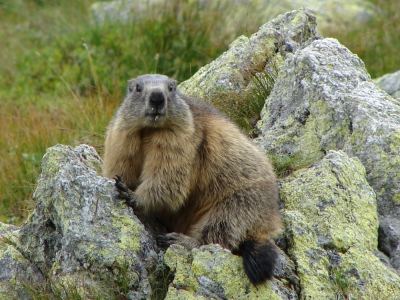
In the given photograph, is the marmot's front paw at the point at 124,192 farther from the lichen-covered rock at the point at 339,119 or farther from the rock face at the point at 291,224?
the lichen-covered rock at the point at 339,119

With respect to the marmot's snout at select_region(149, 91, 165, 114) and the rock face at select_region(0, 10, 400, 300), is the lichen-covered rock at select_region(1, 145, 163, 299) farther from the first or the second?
the marmot's snout at select_region(149, 91, 165, 114)

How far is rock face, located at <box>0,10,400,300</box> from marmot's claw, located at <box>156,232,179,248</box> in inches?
4.6

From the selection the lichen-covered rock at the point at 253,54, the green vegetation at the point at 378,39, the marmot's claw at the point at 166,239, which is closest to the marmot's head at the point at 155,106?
the marmot's claw at the point at 166,239

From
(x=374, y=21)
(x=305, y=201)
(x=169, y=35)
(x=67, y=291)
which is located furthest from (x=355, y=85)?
(x=374, y=21)

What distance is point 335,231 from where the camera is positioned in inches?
211

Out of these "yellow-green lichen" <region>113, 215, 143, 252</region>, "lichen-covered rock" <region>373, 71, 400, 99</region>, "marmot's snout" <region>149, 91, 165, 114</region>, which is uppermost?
"marmot's snout" <region>149, 91, 165, 114</region>

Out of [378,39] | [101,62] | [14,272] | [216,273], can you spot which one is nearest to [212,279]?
[216,273]

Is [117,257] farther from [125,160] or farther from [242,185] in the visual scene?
[242,185]

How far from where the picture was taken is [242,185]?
17.6ft

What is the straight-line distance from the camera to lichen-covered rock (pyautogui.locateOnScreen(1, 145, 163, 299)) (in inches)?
185

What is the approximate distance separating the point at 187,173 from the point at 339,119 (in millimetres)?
2086

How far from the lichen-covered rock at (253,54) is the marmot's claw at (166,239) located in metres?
3.03

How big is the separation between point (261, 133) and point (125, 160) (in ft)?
7.26

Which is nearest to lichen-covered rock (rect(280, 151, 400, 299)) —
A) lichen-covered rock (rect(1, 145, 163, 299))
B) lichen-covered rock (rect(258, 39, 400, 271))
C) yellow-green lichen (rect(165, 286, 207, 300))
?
lichen-covered rock (rect(258, 39, 400, 271))
